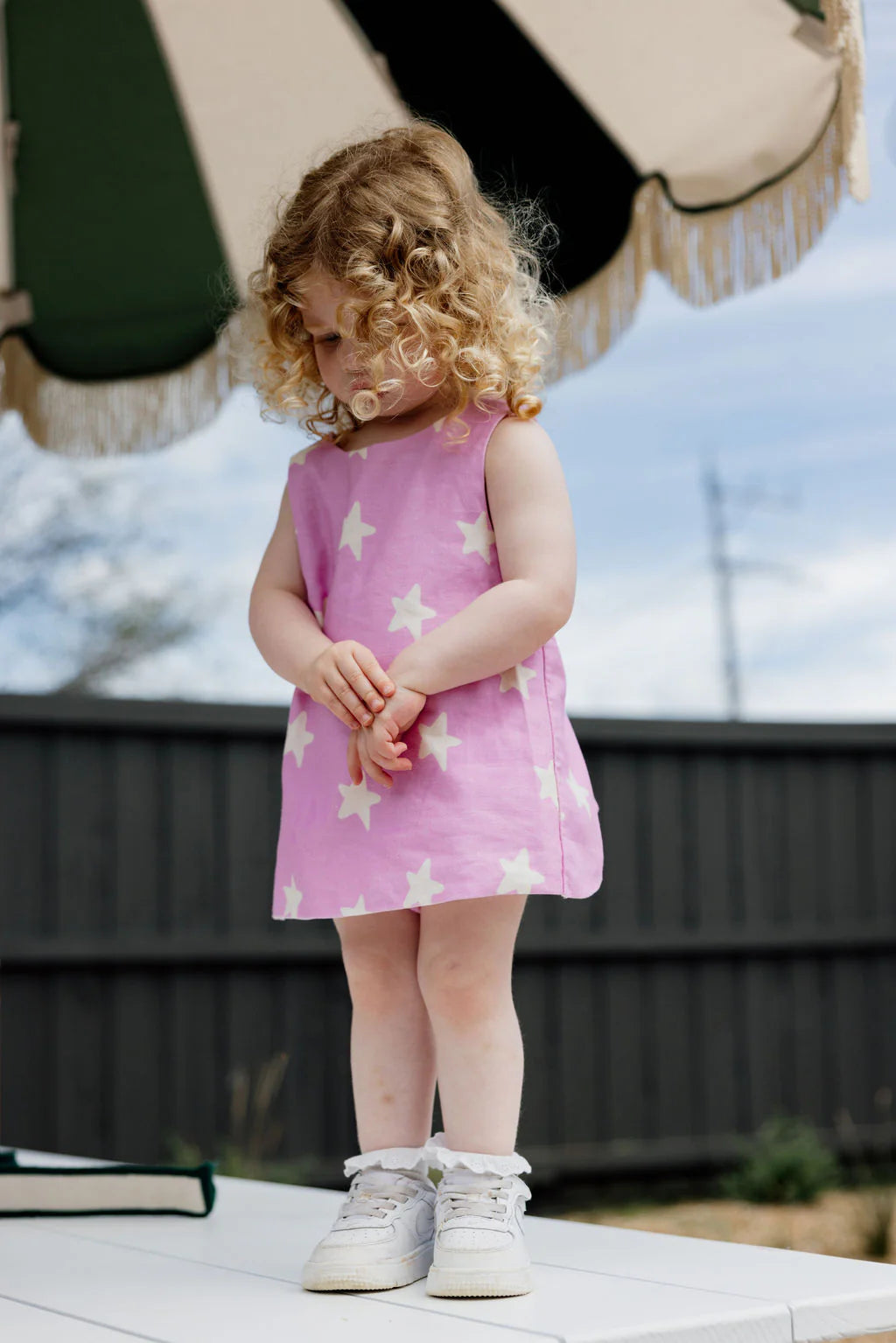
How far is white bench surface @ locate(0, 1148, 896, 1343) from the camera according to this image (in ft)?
3.74

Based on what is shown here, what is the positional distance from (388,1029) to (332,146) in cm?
124

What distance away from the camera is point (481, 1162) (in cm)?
132

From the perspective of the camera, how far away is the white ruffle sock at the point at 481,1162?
1.32 meters

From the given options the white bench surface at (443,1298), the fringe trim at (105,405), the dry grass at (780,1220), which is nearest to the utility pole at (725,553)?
the dry grass at (780,1220)

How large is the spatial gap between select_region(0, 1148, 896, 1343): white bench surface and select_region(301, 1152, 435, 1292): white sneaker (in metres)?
0.02

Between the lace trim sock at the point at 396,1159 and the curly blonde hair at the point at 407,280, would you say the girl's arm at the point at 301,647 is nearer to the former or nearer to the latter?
the curly blonde hair at the point at 407,280

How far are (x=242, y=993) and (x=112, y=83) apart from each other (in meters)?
2.94

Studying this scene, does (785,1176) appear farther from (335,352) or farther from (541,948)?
(335,352)

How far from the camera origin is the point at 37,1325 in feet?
3.90

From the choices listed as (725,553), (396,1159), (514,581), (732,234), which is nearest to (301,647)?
(514,581)

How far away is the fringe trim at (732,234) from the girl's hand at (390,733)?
776 mm

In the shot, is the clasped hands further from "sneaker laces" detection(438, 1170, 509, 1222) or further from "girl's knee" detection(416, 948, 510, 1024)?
"sneaker laces" detection(438, 1170, 509, 1222)

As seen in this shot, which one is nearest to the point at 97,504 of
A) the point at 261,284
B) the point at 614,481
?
the point at 614,481

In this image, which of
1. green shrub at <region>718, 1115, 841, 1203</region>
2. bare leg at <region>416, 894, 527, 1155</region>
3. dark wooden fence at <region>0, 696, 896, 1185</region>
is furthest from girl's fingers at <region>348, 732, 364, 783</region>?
green shrub at <region>718, 1115, 841, 1203</region>
